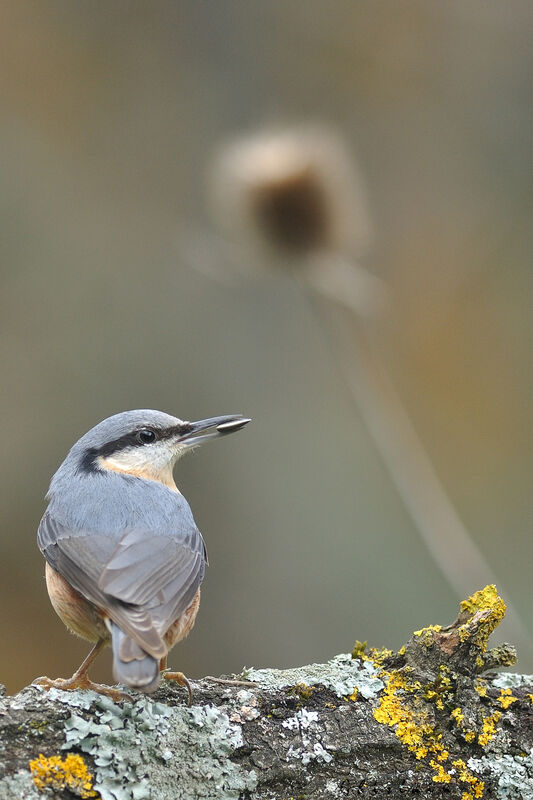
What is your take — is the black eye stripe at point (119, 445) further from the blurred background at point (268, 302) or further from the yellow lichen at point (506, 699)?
the yellow lichen at point (506, 699)

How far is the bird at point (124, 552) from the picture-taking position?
8.82 ft

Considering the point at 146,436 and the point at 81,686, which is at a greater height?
the point at 146,436

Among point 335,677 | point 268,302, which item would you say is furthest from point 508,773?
point 268,302

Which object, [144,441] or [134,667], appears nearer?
[134,667]

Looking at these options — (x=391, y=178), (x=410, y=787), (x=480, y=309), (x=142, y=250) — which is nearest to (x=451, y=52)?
(x=391, y=178)

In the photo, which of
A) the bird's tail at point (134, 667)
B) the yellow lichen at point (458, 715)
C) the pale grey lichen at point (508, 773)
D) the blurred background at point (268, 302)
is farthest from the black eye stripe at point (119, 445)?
the pale grey lichen at point (508, 773)

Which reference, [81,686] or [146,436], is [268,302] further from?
[81,686]

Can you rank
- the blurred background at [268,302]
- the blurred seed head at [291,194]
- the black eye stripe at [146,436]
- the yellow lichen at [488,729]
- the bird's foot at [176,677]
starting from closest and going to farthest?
the yellow lichen at [488,729] → the bird's foot at [176,677] → the black eye stripe at [146,436] → the blurred seed head at [291,194] → the blurred background at [268,302]

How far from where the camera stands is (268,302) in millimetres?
6371

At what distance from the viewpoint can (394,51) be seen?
22.4ft

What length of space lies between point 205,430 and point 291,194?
1.69 metres

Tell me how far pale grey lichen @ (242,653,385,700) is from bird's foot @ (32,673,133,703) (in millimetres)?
418

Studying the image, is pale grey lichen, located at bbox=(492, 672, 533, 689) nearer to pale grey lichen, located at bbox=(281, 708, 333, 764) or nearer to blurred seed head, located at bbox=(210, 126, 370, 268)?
pale grey lichen, located at bbox=(281, 708, 333, 764)

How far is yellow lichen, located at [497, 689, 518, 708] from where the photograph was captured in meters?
2.76
